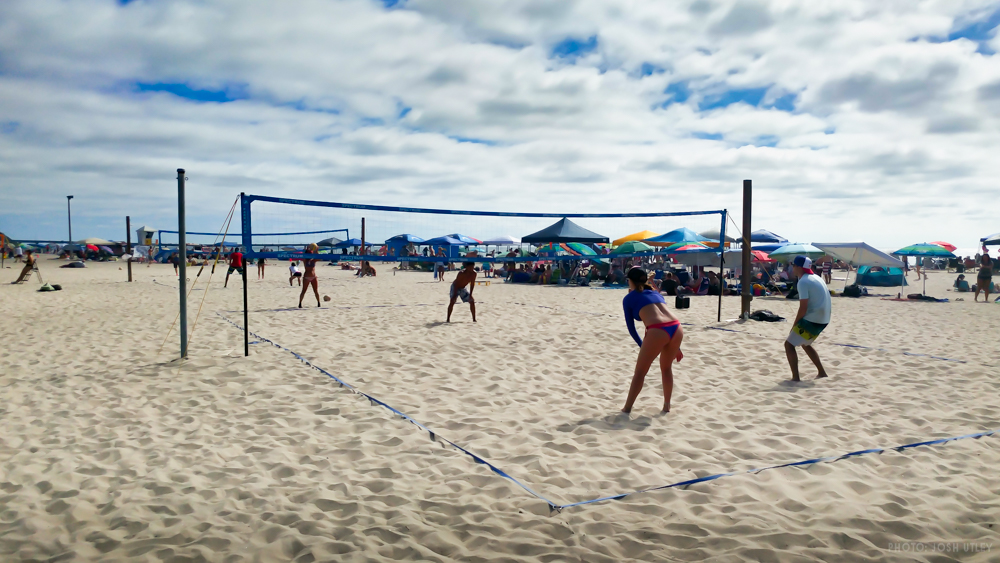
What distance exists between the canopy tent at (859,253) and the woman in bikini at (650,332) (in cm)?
1425

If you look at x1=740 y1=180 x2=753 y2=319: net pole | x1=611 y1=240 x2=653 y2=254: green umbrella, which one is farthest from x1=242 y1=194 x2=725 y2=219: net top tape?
x1=611 y1=240 x2=653 y2=254: green umbrella

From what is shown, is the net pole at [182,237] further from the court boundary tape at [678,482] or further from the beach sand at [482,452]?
the court boundary tape at [678,482]

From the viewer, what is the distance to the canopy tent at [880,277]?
60.2 ft

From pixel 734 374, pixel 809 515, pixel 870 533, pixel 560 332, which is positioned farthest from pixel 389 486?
pixel 560 332

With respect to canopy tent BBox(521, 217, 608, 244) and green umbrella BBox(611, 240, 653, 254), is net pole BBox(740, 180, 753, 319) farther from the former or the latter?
canopy tent BBox(521, 217, 608, 244)

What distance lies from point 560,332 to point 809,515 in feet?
16.9

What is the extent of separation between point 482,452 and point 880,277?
64.1 ft

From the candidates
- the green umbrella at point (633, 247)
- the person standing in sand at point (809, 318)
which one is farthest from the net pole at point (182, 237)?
the green umbrella at point (633, 247)

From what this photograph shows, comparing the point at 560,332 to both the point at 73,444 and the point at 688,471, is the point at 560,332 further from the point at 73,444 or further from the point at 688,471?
the point at 73,444

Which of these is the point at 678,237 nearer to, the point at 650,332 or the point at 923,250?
the point at 923,250

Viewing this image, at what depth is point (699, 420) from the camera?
3.97 m

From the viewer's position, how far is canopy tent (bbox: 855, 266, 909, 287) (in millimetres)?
18344

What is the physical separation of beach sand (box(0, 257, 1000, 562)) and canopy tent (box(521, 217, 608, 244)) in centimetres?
1164

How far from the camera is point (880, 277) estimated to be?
1850 cm
